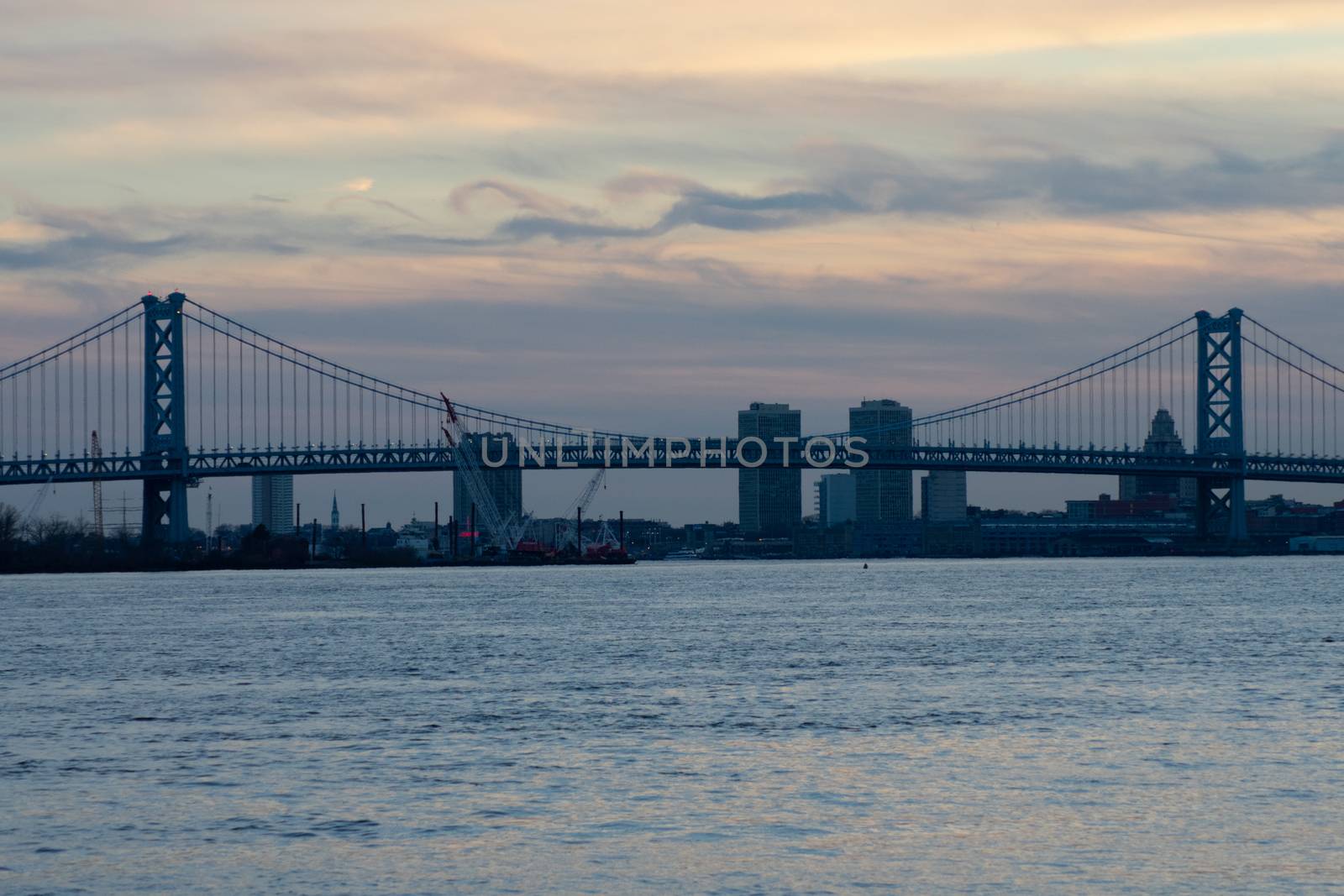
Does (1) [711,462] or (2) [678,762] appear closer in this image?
(2) [678,762]

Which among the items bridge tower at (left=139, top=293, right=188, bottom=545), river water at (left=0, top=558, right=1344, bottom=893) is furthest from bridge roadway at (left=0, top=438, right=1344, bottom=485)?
river water at (left=0, top=558, right=1344, bottom=893)

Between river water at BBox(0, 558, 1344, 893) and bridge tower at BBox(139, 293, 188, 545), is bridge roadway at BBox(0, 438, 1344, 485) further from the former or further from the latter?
river water at BBox(0, 558, 1344, 893)

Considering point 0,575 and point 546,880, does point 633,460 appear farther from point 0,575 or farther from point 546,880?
point 546,880

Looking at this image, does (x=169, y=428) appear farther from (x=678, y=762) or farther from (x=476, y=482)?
(x=678, y=762)

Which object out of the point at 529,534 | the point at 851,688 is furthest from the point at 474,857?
the point at 529,534

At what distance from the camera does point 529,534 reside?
16288cm

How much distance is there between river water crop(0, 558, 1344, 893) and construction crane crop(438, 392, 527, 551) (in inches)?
2564

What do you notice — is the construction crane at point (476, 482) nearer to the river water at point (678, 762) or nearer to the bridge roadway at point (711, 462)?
the bridge roadway at point (711, 462)

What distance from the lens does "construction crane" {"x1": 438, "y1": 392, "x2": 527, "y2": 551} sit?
111 metres

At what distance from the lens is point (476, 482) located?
11988cm

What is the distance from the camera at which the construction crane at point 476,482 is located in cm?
11062

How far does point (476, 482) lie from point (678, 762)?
100284 mm

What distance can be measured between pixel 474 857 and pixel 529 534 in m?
148

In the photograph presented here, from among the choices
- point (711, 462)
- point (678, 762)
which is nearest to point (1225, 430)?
point (711, 462)
